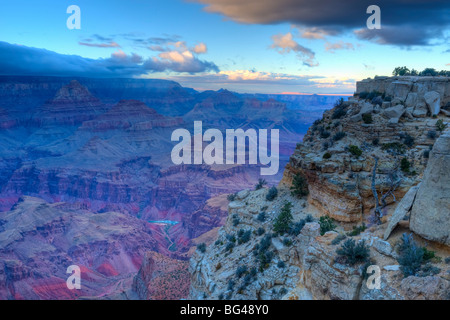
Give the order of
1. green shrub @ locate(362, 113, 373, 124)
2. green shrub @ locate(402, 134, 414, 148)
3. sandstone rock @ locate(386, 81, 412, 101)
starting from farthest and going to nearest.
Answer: sandstone rock @ locate(386, 81, 412, 101), green shrub @ locate(362, 113, 373, 124), green shrub @ locate(402, 134, 414, 148)

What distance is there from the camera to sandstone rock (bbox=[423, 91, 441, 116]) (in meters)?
20.0

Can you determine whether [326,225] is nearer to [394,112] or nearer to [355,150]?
[355,150]

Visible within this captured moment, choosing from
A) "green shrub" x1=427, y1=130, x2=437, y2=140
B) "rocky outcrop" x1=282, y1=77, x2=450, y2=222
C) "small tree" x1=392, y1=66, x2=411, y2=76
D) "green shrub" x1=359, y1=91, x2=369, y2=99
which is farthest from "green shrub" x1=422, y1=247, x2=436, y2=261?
"small tree" x1=392, y1=66, x2=411, y2=76

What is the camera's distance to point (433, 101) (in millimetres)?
20031

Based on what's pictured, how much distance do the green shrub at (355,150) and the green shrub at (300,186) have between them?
3.65 meters

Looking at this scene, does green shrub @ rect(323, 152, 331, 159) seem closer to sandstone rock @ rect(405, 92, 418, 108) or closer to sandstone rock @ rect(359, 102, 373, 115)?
sandstone rock @ rect(359, 102, 373, 115)

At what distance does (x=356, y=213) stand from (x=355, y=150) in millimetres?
4129

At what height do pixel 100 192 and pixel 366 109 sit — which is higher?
pixel 366 109

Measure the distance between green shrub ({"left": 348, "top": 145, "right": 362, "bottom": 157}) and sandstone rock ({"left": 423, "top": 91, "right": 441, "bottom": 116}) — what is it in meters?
5.83

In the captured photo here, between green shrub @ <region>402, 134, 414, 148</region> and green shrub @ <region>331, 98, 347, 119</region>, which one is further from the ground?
green shrub @ <region>331, 98, 347, 119</region>

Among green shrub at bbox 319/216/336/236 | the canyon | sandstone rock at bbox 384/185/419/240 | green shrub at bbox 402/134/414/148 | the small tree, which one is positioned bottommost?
the canyon

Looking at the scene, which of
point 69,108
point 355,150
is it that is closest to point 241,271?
point 355,150

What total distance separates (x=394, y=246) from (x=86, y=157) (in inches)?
4610

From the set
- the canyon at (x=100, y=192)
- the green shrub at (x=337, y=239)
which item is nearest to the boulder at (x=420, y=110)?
the green shrub at (x=337, y=239)
